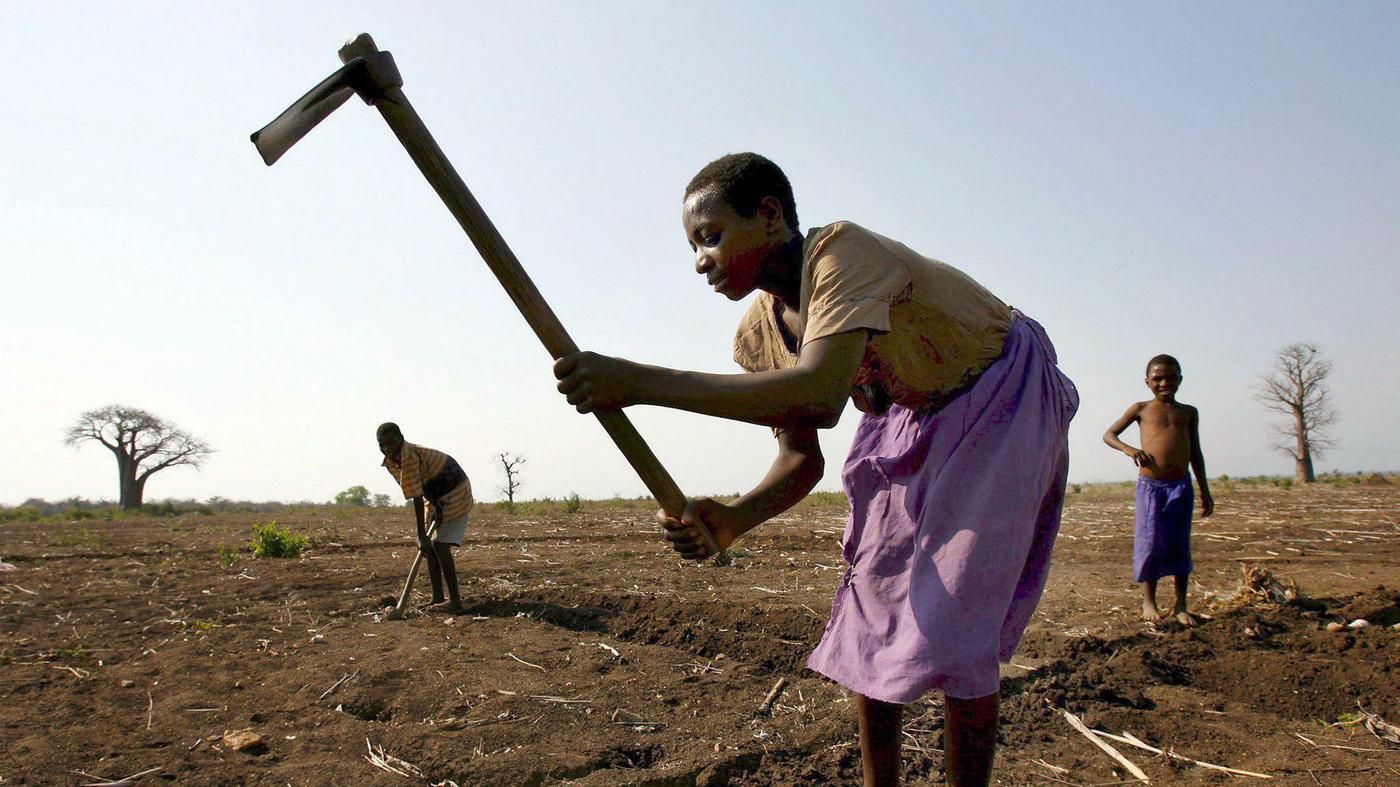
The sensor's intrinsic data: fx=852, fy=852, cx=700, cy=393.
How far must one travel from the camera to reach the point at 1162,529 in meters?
5.09

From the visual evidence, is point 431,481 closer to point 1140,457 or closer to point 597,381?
point 1140,457

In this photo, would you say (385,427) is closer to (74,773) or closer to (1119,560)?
(74,773)

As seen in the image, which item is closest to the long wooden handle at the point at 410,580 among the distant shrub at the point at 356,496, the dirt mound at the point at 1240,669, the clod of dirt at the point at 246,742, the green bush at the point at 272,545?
the clod of dirt at the point at 246,742

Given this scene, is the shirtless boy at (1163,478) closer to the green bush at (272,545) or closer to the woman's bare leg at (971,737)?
the woman's bare leg at (971,737)

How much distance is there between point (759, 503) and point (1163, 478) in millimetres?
4378

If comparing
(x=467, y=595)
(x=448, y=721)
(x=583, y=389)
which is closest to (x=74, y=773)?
(x=448, y=721)

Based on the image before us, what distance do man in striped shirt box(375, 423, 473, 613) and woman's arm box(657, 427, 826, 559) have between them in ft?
15.5

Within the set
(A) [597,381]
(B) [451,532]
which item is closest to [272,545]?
(B) [451,532]

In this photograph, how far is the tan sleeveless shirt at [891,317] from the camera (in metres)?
1.46

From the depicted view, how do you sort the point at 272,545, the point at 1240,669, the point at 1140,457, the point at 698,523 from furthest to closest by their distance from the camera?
1. the point at 272,545
2. the point at 1140,457
3. the point at 1240,669
4. the point at 698,523

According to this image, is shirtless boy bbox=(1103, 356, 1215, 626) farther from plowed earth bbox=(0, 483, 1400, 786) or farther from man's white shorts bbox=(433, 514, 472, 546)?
man's white shorts bbox=(433, 514, 472, 546)

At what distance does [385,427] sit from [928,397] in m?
5.39

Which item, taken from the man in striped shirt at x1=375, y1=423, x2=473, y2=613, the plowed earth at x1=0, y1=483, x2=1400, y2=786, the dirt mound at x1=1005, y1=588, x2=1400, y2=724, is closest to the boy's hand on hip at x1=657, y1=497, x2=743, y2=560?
the plowed earth at x1=0, y1=483, x2=1400, y2=786

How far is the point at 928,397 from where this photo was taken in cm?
173
